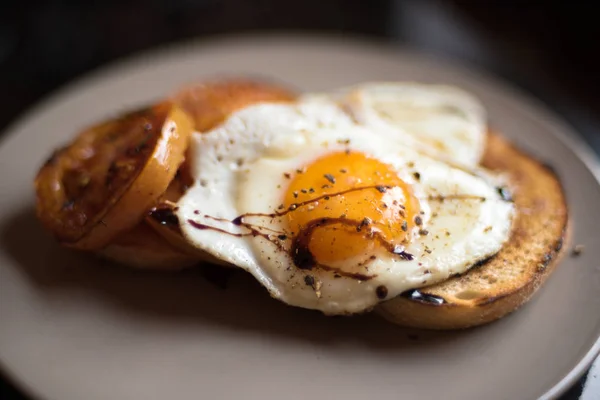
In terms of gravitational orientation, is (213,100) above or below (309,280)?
above

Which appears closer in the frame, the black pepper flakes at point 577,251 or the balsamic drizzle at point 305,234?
the balsamic drizzle at point 305,234

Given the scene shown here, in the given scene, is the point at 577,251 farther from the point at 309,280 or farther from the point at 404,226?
the point at 309,280

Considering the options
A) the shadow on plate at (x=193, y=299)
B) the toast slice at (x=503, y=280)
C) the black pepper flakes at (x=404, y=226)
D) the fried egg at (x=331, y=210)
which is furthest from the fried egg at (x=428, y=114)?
the shadow on plate at (x=193, y=299)

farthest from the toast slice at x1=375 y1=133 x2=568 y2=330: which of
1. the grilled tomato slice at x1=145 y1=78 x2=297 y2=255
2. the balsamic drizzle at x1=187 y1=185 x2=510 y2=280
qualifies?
the grilled tomato slice at x1=145 y1=78 x2=297 y2=255

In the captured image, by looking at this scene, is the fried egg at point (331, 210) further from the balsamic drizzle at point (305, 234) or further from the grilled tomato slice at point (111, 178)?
the grilled tomato slice at point (111, 178)

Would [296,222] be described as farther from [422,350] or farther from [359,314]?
[422,350]

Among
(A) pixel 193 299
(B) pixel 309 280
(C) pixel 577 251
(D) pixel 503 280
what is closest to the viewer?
(B) pixel 309 280

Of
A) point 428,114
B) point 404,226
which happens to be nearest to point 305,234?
point 404,226
